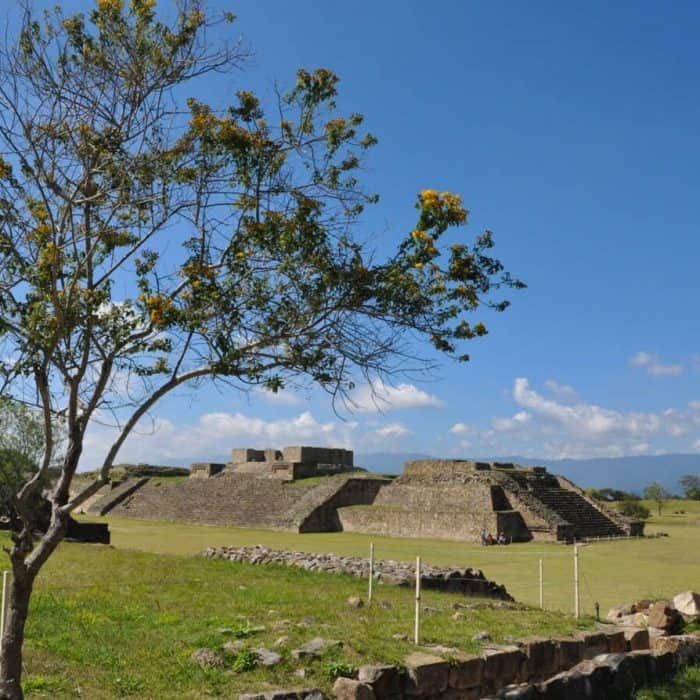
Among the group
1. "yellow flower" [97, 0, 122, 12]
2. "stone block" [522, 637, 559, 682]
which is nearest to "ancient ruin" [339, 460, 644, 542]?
"stone block" [522, 637, 559, 682]

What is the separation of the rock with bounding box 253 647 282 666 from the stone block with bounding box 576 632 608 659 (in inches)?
159

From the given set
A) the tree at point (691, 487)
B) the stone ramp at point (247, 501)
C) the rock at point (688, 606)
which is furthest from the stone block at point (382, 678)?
the tree at point (691, 487)

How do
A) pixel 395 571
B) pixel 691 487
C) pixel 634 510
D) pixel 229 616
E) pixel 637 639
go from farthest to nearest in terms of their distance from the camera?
pixel 691 487 → pixel 634 510 → pixel 395 571 → pixel 229 616 → pixel 637 639

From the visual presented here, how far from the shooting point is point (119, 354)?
737 centimetres

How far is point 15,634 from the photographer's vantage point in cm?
670

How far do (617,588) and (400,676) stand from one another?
10859 millimetres

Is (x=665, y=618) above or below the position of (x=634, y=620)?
above

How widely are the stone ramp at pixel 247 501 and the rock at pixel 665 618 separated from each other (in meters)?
27.1

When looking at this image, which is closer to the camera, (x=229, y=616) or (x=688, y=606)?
(x=229, y=616)

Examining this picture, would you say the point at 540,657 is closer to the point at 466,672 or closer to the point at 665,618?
the point at 466,672

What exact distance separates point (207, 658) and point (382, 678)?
2095 mm

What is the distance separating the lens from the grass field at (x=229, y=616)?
8.08 metres

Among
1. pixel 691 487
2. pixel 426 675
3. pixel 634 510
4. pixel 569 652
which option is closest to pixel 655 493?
pixel 634 510

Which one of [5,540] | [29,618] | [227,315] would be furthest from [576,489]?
[227,315]
